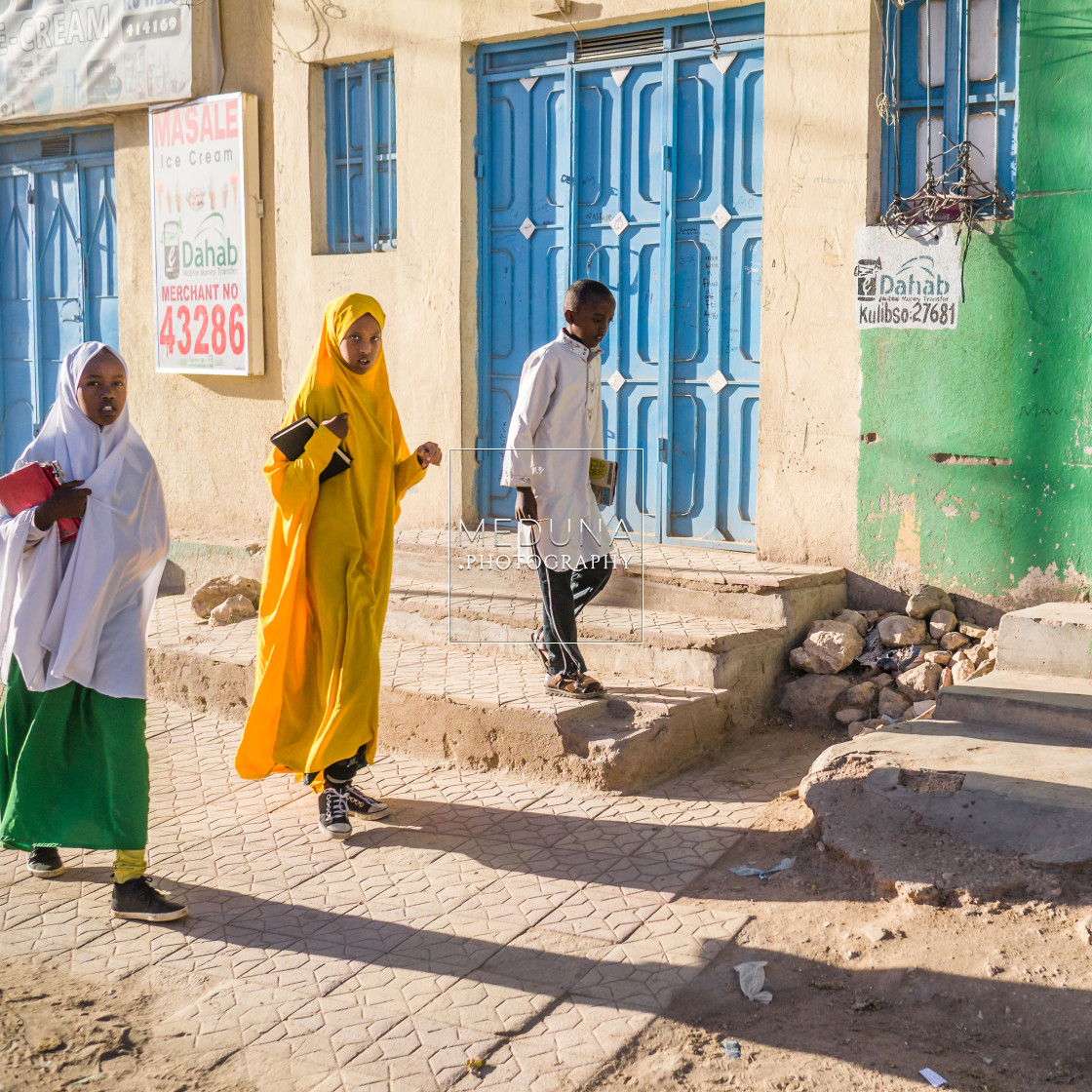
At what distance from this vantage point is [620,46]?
20.8 feet

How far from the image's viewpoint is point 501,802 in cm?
456

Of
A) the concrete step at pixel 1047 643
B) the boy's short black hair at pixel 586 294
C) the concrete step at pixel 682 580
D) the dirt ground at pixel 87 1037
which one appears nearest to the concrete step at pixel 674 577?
the concrete step at pixel 682 580

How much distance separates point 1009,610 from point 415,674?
2.53 m

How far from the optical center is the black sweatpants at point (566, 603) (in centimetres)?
484

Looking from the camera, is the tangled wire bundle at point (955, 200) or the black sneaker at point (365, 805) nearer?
the black sneaker at point (365, 805)

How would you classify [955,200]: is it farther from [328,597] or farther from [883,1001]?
[883,1001]

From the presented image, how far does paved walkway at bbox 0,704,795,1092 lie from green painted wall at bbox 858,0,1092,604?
4.77ft

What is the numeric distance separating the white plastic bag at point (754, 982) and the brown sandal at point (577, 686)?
5.79 feet

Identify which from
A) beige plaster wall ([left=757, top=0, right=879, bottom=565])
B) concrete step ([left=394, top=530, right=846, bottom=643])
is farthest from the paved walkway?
beige plaster wall ([left=757, top=0, right=879, bottom=565])

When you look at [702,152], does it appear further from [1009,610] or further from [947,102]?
[1009,610]

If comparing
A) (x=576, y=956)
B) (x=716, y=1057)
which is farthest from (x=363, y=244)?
(x=716, y=1057)

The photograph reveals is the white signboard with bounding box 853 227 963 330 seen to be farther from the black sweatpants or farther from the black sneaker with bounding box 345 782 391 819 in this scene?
the black sneaker with bounding box 345 782 391 819

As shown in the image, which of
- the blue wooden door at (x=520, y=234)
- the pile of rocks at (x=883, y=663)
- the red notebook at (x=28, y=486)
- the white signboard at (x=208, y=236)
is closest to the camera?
the red notebook at (x=28, y=486)

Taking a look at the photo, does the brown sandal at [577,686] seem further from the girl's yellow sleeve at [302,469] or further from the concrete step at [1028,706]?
the girl's yellow sleeve at [302,469]
